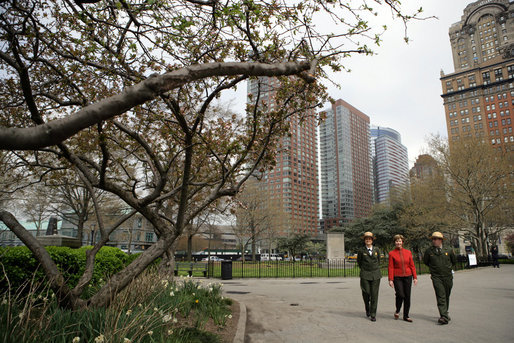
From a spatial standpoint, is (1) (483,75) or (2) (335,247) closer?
(2) (335,247)

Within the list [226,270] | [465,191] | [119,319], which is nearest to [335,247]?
[465,191]

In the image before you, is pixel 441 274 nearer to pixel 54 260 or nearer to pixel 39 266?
pixel 39 266

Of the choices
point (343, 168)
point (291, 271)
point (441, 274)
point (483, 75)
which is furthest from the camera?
point (343, 168)

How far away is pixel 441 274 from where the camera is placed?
6.75 meters

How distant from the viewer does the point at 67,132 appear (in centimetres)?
226

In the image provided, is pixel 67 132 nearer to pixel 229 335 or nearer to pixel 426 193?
pixel 229 335

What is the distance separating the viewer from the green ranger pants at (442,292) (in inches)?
257

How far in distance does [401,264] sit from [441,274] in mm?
800

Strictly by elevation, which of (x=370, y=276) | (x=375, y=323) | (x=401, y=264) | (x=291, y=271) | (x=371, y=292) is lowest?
(x=291, y=271)

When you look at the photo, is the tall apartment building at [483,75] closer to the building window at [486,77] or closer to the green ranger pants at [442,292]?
the building window at [486,77]

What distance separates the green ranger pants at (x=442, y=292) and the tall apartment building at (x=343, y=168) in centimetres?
16887

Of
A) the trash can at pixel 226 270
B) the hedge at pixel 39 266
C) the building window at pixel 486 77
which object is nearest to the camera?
the hedge at pixel 39 266

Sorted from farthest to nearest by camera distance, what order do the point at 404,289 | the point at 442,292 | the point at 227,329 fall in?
the point at 404,289 < the point at 442,292 < the point at 227,329

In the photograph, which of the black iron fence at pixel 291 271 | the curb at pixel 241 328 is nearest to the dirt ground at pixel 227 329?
the curb at pixel 241 328
